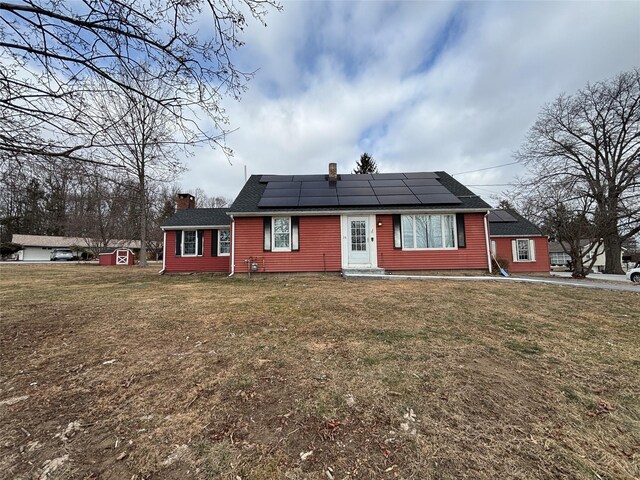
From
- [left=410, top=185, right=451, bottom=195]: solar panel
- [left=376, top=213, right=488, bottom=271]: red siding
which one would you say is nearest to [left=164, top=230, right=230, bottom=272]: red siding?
[left=376, top=213, right=488, bottom=271]: red siding

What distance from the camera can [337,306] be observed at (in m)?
5.84

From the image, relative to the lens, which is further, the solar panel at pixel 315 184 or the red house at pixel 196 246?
the red house at pixel 196 246

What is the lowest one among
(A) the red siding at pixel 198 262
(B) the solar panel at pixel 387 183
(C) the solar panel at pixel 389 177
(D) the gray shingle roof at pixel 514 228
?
(A) the red siding at pixel 198 262

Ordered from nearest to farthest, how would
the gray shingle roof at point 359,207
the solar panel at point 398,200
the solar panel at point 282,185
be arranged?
the gray shingle roof at point 359,207 → the solar panel at point 398,200 → the solar panel at point 282,185

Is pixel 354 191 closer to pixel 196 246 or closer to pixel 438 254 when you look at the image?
pixel 438 254

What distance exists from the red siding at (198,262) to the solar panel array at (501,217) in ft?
59.4

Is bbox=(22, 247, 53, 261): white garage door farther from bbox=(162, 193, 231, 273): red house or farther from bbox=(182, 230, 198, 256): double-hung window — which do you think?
bbox=(182, 230, 198, 256): double-hung window

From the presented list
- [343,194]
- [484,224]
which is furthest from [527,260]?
[343,194]

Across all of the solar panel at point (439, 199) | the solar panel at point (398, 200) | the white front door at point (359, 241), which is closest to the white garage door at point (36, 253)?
the white front door at point (359, 241)

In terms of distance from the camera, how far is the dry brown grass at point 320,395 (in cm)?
180

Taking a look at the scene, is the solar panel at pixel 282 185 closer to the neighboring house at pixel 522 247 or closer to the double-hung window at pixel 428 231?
the double-hung window at pixel 428 231

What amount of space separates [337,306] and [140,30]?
5121 millimetres

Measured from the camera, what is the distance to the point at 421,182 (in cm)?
1386

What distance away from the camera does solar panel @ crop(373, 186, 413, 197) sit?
42.0ft
